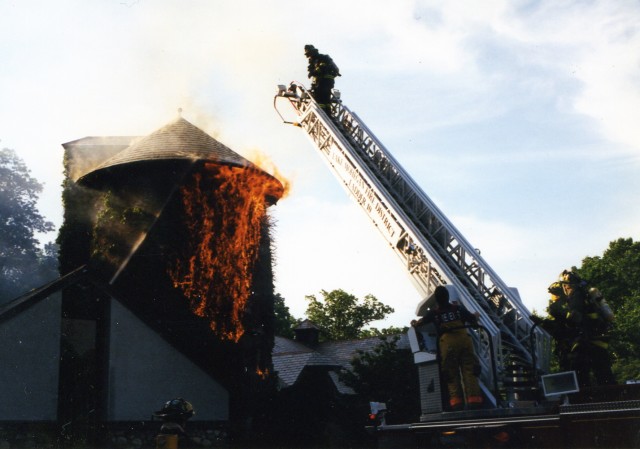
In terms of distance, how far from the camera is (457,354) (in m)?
7.84

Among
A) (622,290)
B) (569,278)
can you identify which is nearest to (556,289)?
(569,278)

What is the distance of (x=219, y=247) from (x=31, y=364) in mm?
7205

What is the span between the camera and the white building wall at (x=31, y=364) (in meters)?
16.4

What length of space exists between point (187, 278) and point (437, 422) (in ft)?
49.6

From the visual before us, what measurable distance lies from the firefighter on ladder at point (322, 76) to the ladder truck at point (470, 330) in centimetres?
30

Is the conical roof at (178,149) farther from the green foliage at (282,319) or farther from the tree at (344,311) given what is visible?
the tree at (344,311)

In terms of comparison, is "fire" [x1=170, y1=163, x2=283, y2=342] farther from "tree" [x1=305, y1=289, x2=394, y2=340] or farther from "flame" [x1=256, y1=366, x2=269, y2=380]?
"tree" [x1=305, y1=289, x2=394, y2=340]

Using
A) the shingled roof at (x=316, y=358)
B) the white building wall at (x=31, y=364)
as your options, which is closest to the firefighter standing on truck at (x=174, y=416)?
the white building wall at (x=31, y=364)

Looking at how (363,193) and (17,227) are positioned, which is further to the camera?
(17,227)

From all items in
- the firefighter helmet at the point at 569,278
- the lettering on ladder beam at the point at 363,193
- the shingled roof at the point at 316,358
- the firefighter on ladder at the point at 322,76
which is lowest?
the firefighter helmet at the point at 569,278

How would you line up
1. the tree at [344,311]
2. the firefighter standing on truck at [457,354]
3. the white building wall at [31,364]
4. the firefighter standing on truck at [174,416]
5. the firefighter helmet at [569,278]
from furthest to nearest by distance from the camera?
the tree at [344,311] → the white building wall at [31,364] → the firefighter helmet at [569,278] → the firefighter standing on truck at [174,416] → the firefighter standing on truck at [457,354]

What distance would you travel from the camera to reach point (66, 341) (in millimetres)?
19766

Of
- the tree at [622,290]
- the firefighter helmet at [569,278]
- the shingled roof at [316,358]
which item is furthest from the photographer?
the tree at [622,290]

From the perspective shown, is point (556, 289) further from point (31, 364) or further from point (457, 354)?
point (31, 364)
